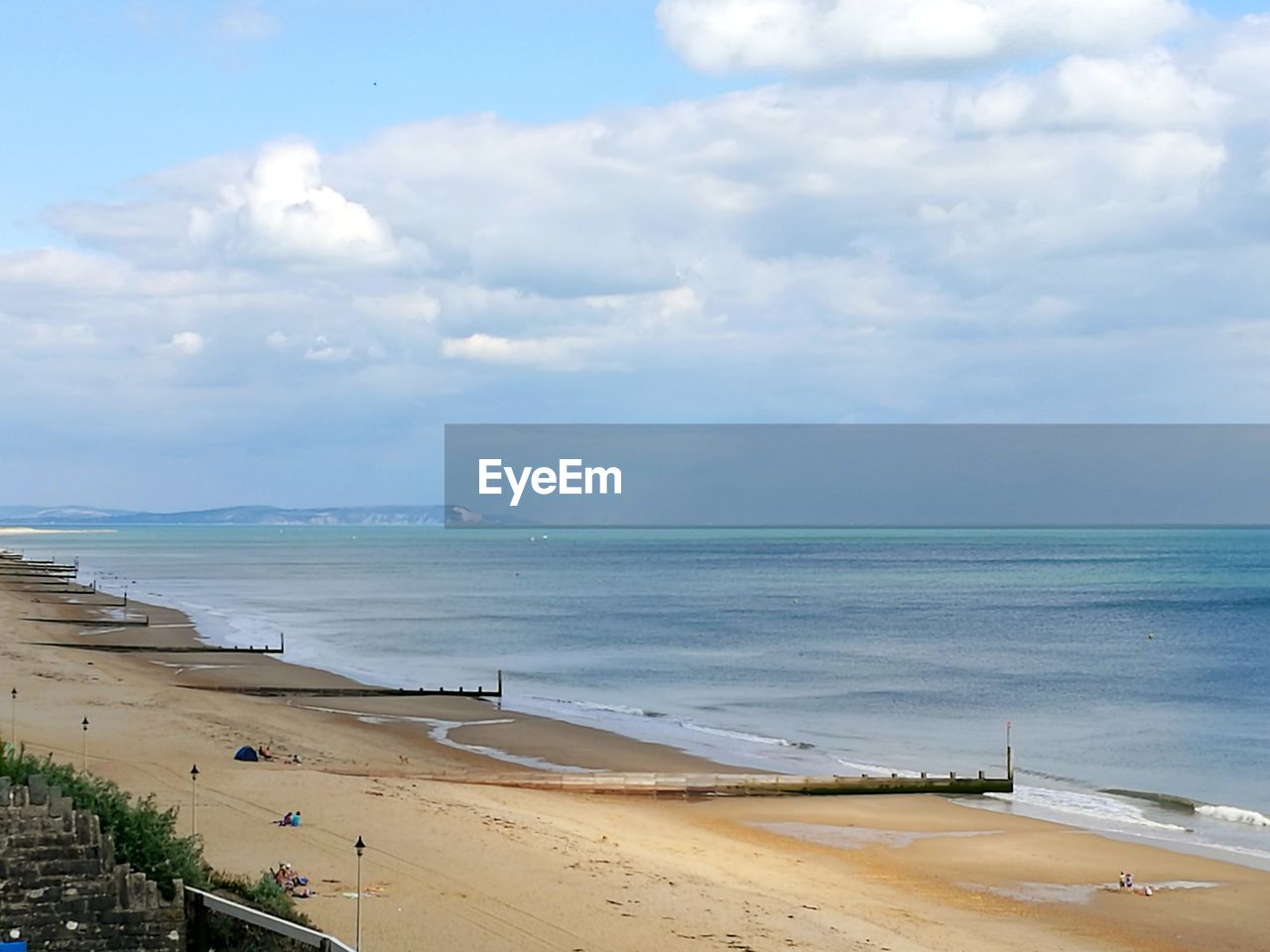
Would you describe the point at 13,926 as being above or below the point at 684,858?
above

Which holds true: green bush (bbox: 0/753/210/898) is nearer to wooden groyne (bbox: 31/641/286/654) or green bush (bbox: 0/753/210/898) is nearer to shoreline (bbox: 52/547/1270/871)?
shoreline (bbox: 52/547/1270/871)

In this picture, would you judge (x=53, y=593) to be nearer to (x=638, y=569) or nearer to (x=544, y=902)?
(x=638, y=569)

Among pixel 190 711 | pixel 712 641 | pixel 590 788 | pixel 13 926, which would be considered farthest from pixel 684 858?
pixel 712 641

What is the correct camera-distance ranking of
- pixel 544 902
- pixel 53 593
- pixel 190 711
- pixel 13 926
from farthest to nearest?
1. pixel 53 593
2. pixel 190 711
3. pixel 544 902
4. pixel 13 926

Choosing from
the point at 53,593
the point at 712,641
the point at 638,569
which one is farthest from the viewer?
the point at 638,569

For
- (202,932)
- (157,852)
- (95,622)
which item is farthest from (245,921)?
(95,622)

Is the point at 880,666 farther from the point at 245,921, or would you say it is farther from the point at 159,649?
the point at 245,921

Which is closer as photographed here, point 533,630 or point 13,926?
point 13,926
